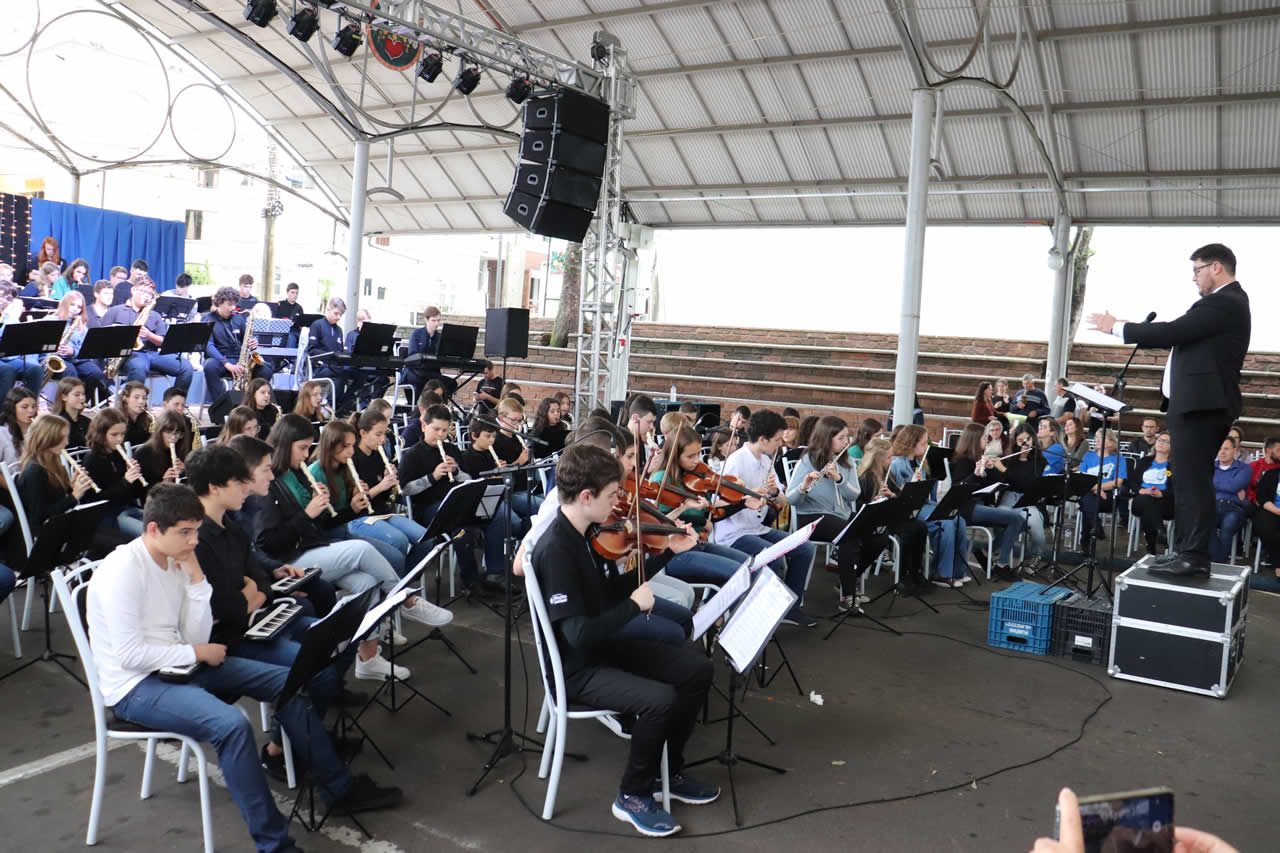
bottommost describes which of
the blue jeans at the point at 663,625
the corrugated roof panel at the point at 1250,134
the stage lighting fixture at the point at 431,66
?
the blue jeans at the point at 663,625

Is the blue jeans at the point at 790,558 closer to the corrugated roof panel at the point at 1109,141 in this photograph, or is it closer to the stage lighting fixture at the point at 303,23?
the stage lighting fixture at the point at 303,23

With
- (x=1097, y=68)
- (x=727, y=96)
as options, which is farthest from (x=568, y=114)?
(x=1097, y=68)

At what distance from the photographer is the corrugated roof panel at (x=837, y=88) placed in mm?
13219

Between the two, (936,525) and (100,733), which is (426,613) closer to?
(100,733)

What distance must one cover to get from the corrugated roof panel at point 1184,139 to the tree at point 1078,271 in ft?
5.77

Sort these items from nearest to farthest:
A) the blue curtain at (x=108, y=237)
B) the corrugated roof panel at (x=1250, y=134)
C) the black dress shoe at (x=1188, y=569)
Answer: the black dress shoe at (x=1188, y=569), the corrugated roof panel at (x=1250, y=134), the blue curtain at (x=108, y=237)

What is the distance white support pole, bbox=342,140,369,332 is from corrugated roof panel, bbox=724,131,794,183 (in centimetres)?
593

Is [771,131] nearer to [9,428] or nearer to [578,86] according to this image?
[578,86]

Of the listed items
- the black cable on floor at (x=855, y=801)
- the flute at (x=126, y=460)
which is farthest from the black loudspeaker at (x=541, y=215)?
the black cable on floor at (x=855, y=801)

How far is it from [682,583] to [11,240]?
15793 millimetres

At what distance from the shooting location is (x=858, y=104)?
13539mm

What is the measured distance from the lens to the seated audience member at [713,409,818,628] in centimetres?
578

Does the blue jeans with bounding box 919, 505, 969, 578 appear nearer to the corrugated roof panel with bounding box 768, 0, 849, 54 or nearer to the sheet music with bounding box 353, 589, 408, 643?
the sheet music with bounding box 353, 589, 408, 643

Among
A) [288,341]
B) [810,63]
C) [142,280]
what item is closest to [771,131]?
[810,63]
